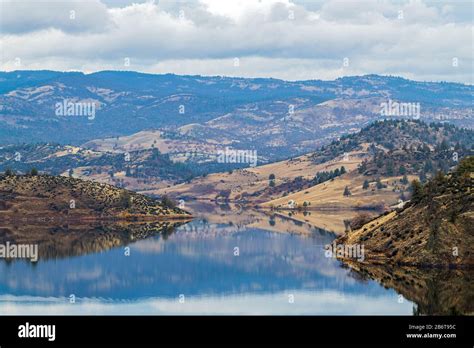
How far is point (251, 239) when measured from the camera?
196 m

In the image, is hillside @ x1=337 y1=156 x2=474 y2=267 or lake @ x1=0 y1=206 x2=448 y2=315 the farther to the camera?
hillside @ x1=337 y1=156 x2=474 y2=267

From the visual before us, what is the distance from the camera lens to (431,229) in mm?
127812

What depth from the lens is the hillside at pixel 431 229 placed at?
408 ft

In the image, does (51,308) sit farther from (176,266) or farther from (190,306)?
(176,266)

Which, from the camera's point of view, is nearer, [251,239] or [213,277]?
[213,277]

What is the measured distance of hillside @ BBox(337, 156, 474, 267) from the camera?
124 metres

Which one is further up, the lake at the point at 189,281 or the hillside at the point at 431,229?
the hillside at the point at 431,229

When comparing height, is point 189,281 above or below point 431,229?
below

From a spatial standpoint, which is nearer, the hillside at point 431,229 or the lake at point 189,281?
the lake at point 189,281
